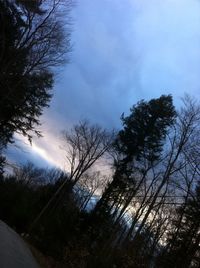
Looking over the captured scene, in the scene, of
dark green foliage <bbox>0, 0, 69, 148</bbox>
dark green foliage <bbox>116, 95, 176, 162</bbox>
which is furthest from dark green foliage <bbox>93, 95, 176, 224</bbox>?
dark green foliage <bbox>0, 0, 69, 148</bbox>

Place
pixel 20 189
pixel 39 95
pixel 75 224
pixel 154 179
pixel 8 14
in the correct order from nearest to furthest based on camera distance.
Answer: pixel 8 14
pixel 75 224
pixel 20 189
pixel 154 179
pixel 39 95

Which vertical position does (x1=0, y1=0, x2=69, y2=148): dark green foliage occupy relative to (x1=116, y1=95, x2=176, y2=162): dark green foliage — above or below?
below

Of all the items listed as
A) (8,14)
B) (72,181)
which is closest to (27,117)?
(72,181)

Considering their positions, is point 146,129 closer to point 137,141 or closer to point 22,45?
point 137,141

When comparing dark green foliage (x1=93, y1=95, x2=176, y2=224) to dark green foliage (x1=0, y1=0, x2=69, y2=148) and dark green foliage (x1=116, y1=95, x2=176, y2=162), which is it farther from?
dark green foliage (x1=0, y1=0, x2=69, y2=148)

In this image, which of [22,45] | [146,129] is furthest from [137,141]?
[22,45]

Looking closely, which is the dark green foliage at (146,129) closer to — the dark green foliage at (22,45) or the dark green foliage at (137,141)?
the dark green foliage at (137,141)

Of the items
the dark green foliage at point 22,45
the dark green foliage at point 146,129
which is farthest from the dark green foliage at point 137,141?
the dark green foliage at point 22,45

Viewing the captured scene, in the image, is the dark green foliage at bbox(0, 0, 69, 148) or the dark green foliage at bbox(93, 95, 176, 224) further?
the dark green foliage at bbox(93, 95, 176, 224)

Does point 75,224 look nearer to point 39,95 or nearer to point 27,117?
point 27,117

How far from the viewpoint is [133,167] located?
3281 cm

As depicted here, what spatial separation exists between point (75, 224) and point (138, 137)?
40.3 feet

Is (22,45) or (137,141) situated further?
(137,141)

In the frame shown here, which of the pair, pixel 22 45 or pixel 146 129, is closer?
pixel 22 45
